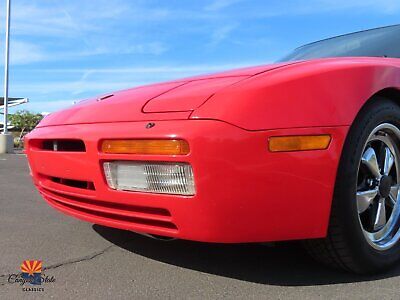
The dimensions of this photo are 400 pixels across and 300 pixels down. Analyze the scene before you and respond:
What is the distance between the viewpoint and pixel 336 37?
172 inches

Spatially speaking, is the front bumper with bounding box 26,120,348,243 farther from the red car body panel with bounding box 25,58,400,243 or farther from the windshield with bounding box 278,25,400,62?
the windshield with bounding box 278,25,400,62

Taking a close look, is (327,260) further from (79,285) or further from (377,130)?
(79,285)

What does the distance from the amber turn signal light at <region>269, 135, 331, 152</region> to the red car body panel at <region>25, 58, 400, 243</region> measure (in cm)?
2

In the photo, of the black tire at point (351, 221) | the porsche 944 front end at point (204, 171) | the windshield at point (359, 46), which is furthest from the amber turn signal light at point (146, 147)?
the windshield at point (359, 46)

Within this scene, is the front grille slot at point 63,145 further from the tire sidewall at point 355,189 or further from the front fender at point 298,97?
the tire sidewall at point 355,189

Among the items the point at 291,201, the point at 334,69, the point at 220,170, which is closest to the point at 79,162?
the point at 220,170

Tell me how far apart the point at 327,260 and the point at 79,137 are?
1.45 m

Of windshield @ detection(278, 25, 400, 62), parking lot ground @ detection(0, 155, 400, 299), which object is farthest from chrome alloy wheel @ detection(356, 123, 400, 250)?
windshield @ detection(278, 25, 400, 62)

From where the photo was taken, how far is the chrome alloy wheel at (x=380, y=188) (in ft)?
8.84

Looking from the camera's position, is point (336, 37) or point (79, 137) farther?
point (336, 37)

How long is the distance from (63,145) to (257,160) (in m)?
1.23

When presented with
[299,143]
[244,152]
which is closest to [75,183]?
[244,152]

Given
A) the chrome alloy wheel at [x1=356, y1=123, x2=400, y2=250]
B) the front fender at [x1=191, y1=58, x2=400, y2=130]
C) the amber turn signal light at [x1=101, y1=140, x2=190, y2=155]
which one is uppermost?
the front fender at [x1=191, y1=58, x2=400, y2=130]

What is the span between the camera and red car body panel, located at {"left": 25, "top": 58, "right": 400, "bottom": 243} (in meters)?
2.23
